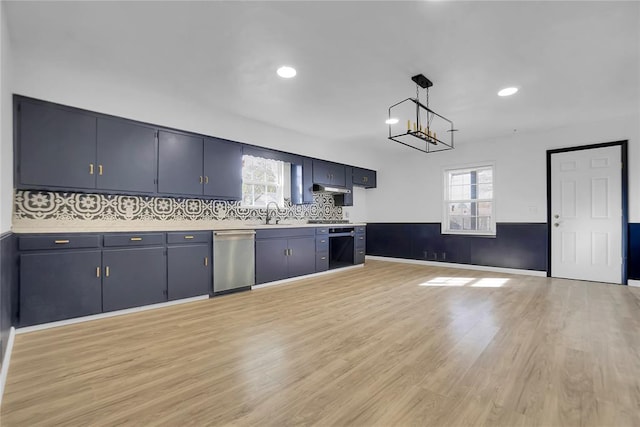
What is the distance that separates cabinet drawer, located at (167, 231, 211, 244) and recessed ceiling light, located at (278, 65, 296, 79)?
2114 millimetres

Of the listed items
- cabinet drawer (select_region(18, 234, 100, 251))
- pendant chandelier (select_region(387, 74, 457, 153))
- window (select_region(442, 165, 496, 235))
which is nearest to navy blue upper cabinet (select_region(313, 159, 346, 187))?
pendant chandelier (select_region(387, 74, 457, 153))

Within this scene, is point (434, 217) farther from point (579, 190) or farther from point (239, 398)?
point (239, 398)

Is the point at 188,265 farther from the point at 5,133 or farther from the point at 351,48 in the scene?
the point at 351,48

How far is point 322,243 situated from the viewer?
17.6ft

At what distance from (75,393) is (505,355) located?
2.77 m

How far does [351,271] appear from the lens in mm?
5766

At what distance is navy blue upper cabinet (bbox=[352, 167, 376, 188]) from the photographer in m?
6.75

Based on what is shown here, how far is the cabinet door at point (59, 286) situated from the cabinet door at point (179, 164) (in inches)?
44.9

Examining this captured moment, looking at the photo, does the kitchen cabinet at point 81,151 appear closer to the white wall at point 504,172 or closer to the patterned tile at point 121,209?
the patterned tile at point 121,209

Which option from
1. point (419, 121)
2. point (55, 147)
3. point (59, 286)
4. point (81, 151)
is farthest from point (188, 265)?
point (419, 121)

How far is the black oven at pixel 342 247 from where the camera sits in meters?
5.94

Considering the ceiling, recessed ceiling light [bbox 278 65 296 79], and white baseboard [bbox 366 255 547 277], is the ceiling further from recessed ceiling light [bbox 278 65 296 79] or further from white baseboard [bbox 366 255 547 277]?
white baseboard [bbox 366 255 547 277]

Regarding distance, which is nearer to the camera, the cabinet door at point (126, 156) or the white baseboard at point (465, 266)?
the cabinet door at point (126, 156)

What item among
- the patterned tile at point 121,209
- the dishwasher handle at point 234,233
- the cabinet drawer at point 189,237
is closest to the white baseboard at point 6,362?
the patterned tile at point 121,209
